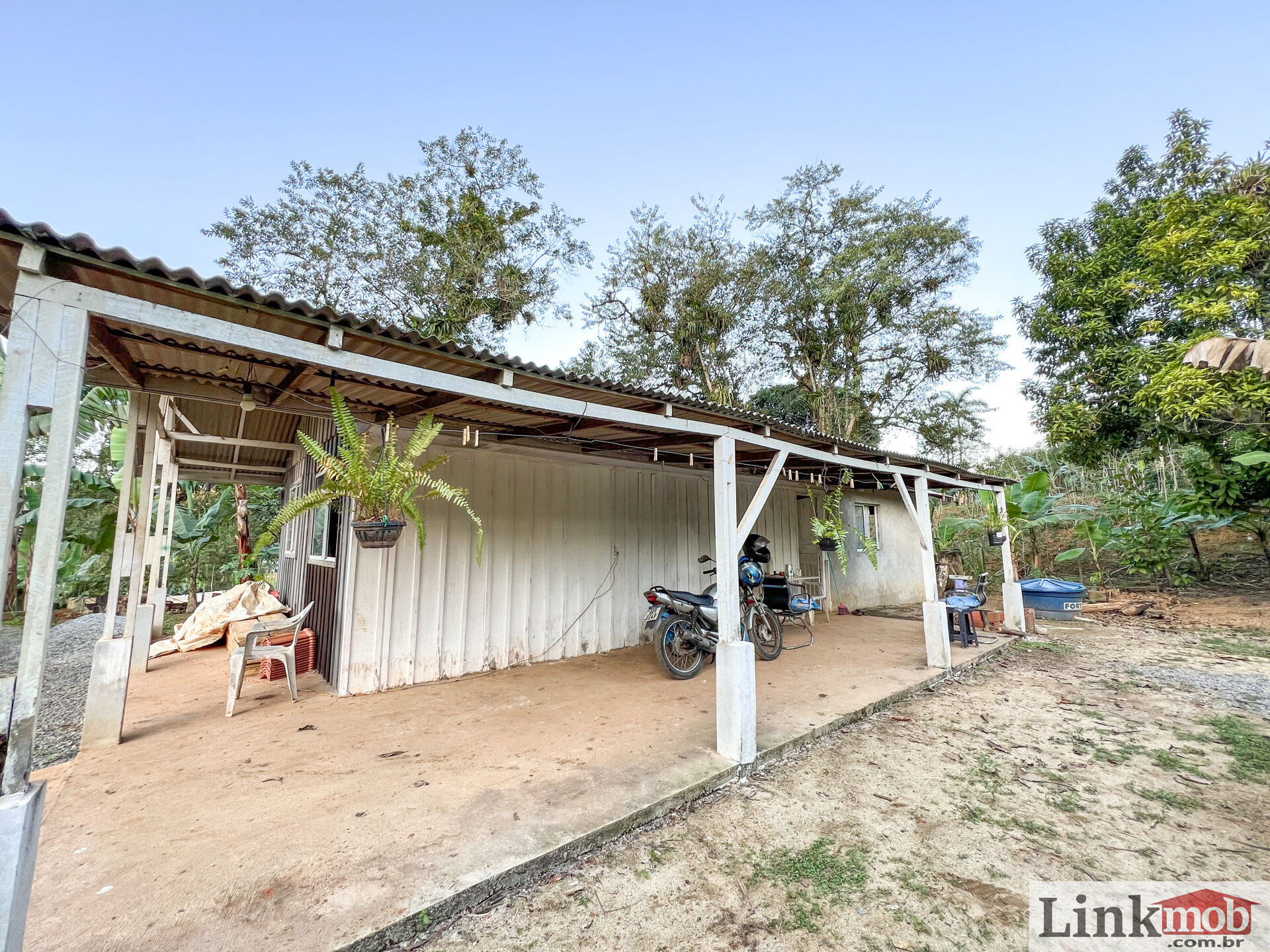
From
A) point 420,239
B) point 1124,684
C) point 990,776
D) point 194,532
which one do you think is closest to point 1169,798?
point 990,776

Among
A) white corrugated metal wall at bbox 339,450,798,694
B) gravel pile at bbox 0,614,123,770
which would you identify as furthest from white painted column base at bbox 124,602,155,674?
white corrugated metal wall at bbox 339,450,798,694

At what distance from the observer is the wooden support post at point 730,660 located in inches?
120

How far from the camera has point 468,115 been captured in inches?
447

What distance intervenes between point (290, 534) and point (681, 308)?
35.8 feet

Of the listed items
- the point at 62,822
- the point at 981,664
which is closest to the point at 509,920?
the point at 62,822

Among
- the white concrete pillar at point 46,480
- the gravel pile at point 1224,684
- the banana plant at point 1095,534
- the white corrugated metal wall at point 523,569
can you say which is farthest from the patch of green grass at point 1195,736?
the banana plant at point 1095,534

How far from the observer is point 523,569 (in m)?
5.23

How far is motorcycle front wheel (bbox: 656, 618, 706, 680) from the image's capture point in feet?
15.6

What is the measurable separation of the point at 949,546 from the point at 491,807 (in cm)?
1223

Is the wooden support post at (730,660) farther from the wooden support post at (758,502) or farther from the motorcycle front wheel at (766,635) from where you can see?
the motorcycle front wheel at (766,635)

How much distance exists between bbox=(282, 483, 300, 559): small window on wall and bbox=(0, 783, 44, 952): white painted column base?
5165 mm

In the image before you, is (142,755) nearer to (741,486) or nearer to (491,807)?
(491,807)

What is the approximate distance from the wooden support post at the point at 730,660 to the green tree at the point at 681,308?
36.7ft

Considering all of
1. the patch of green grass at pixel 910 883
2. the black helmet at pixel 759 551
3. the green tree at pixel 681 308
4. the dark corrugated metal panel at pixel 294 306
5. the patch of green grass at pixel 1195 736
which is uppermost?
the green tree at pixel 681 308
